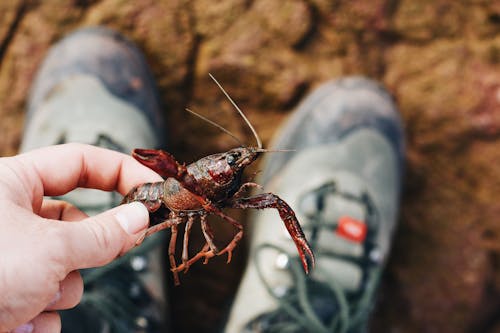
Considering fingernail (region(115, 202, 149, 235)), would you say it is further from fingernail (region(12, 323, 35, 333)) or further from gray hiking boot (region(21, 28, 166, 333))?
gray hiking boot (region(21, 28, 166, 333))

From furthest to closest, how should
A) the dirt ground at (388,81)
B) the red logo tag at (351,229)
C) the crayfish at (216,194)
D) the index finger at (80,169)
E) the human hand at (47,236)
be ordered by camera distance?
the dirt ground at (388,81) < the red logo tag at (351,229) < the index finger at (80,169) < the crayfish at (216,194) < the human hand at (47,236)

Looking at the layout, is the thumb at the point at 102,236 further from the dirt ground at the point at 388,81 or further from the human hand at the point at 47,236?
the dirt ground at the point at 388,81

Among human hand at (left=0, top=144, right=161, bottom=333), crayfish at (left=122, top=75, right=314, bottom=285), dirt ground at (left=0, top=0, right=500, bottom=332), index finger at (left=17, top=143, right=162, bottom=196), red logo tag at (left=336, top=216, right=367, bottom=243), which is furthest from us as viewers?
dirt ground at (left=0, top=0, right=500, bottom=332)

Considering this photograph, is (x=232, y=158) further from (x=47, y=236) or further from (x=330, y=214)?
(x=330, y=214)

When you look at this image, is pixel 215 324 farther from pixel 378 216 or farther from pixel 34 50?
pixel 34 50

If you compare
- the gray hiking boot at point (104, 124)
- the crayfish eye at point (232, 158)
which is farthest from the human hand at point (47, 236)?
the gray hiking boot at point (104, 124)

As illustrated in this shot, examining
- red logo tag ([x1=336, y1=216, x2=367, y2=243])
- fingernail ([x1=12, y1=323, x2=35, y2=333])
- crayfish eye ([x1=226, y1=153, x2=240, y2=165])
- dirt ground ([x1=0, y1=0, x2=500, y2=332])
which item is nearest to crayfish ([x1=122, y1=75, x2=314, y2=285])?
crayfish eye ([x1=226, y1=153, x2=240, y2=165])

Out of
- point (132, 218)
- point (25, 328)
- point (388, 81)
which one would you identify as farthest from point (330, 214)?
point (25, 328)
